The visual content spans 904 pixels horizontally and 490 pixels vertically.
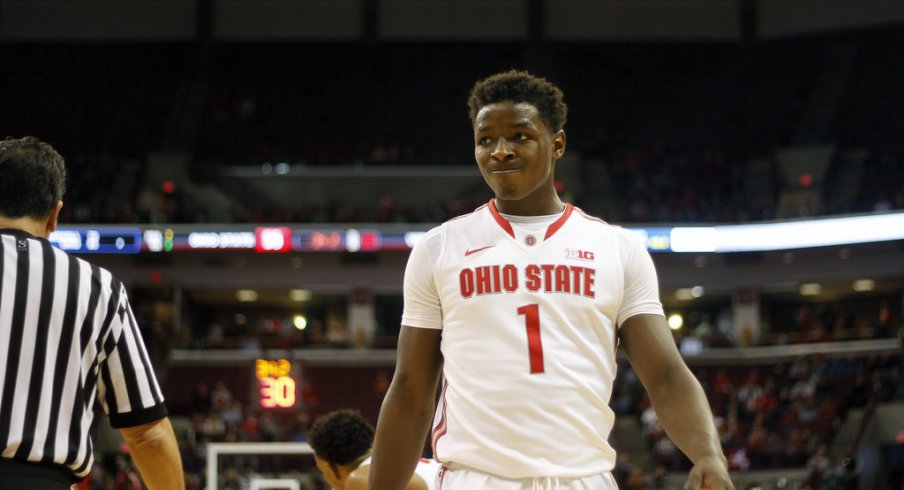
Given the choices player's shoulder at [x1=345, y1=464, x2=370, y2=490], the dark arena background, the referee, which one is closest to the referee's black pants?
the referee

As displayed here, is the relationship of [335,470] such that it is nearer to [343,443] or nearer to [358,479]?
[343,443]

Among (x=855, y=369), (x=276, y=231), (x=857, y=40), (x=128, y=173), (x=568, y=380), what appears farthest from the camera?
(x=857, y=40)

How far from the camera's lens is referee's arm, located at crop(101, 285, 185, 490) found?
141 inches

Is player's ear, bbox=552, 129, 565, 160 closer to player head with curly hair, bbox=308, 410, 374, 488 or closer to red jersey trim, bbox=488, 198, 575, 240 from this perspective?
red jersey trim, bbox=488, 198, 575, 240

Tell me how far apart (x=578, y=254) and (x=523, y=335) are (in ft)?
1.02

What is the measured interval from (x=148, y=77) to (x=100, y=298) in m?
33.2

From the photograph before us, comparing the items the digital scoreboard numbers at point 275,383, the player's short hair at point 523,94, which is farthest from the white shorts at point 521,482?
the digital scoreboard numbers at point 275,383

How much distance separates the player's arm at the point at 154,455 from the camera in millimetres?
3686

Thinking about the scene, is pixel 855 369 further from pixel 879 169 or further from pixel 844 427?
pixel 879 169

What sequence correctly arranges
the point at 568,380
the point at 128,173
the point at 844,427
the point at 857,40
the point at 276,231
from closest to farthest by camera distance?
the point at 568,380
the point at 844,427
the point at 276,231
the point at 128,173
the point at 857,40

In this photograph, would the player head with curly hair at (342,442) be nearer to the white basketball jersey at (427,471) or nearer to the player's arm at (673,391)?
the white basketball jersey at (427,471)

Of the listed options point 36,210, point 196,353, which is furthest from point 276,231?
point 36,210

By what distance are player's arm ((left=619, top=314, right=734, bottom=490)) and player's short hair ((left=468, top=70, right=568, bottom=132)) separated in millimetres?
668

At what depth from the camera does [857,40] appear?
111 ft
